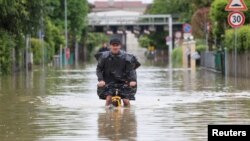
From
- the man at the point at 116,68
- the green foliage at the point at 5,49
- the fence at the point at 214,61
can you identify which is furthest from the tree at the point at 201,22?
the man at the point at 116,68

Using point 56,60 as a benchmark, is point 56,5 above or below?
above

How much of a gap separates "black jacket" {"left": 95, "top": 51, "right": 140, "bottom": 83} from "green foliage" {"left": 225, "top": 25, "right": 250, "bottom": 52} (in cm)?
1492

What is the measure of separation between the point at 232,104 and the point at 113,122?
491 centimetres

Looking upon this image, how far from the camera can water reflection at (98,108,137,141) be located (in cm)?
1256

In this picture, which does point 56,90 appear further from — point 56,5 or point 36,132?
point 56,5

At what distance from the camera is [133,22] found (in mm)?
136750

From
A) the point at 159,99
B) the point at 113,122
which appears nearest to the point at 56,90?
the point at 159,99

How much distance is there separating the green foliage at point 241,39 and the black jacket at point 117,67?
14923mm

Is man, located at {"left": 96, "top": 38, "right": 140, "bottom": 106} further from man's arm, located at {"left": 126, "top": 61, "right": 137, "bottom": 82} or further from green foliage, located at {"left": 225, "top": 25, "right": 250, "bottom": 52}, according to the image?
green foliage, located at {"left": 225, "top": 25, "right": 250, "bottom": 52}

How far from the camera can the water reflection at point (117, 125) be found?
41.2 ft

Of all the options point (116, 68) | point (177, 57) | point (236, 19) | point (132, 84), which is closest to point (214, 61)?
point (236, 19)

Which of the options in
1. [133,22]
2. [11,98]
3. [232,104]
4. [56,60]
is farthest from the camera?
[133,22]

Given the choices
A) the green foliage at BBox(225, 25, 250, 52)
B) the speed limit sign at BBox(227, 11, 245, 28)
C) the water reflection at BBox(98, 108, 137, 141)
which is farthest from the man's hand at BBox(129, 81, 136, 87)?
the green foliage at BBox(225, 25, 250, 52)

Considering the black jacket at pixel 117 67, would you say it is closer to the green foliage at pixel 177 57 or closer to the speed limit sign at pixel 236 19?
the speed limit sign at pixel 236 19
